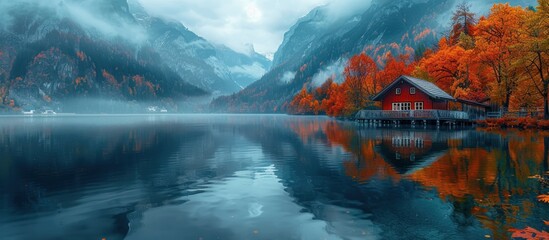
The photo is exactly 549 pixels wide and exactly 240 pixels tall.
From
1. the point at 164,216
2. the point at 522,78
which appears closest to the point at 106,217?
the point at 164,216

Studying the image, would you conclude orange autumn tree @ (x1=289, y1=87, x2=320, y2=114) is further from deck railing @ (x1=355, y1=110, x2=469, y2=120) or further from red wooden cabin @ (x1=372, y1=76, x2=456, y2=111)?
red wooden cabin @ (x1=372, y1=76, x2=456, y2=111)

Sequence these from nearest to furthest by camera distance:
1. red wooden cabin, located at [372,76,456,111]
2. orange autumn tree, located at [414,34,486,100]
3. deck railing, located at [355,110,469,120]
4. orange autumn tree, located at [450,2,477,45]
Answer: deck railing, located at [355,110,469,120] → red wooden cabin, located at [372,76,456,111] → orange autumn tree, located at [414,34,486,100] → orange autumn tree, located at [450,2,477,45]

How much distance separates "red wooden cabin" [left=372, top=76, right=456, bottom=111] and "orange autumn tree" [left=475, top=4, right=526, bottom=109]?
7914 millimetres

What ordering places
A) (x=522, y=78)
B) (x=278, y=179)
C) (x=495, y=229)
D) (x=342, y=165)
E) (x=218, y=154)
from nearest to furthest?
(x=495, y=229) < (x=278, y=179) < (x=342, y=165) < (x=218, y=154) < (x=522, y=78)

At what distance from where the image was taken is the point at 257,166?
22.0m

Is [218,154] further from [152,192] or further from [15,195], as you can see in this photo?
[15,195]

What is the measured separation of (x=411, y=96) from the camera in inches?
2474

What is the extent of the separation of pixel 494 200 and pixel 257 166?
12850 mm

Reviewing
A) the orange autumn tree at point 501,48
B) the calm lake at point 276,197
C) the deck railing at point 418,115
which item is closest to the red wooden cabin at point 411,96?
the deck railing at point 418,115

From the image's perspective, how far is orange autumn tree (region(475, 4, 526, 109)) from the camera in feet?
172

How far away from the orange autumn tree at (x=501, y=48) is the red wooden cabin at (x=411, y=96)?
791 centimetres

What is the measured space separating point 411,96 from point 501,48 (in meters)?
15.0

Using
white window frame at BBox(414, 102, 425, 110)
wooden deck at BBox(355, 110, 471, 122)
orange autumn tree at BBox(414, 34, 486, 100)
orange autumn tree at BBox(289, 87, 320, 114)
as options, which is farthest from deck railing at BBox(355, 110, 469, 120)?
orange autumn tree at BBox(289, 87, 320, 114)

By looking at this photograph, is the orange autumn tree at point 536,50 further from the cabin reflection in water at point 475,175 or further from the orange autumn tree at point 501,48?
the cabin reflection in water at point 475,175
